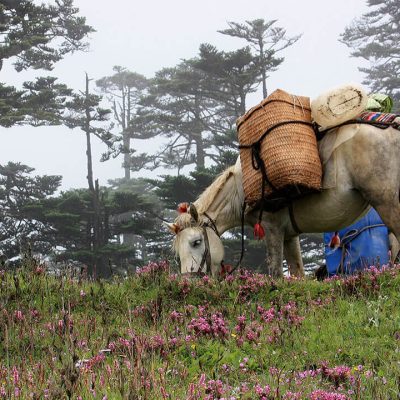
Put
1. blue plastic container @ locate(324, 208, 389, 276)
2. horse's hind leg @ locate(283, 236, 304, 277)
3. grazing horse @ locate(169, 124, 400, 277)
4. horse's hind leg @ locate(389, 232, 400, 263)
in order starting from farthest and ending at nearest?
1. blue plastic container @ locate(324, 208, 389, 276)
2. horse's hind leg @ locate(389, 232, 400, 263)
3. horse's hind leg @ locate(283, 236, 304, 277)
4. grazing horse @ locate(169, 124, 400, 277)

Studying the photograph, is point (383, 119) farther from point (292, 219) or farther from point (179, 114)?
point (179, 114)

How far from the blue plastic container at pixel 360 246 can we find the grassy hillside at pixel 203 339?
2.51 metres

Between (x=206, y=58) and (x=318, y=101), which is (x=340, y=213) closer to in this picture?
(x=318, y=101)

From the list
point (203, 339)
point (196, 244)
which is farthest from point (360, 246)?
point (203, 339)

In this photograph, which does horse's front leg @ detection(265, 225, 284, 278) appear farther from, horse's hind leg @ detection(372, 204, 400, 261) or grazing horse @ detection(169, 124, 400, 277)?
horse's hind leg @ detection(372, 204, 400, 261)

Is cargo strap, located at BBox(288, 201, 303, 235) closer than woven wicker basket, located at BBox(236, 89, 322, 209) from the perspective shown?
No

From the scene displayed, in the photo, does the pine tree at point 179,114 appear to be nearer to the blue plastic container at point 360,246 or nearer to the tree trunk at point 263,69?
A: the tree trunk at point 263,69

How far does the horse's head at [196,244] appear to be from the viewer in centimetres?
809

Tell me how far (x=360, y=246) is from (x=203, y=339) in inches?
202

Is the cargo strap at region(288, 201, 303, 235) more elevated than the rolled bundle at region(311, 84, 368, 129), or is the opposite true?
the rolled bundle at region(311, 84, 368, 129)

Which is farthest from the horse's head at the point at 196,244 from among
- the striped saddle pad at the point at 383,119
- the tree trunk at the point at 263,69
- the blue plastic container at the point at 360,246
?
the tree trunk at the point at 263,69

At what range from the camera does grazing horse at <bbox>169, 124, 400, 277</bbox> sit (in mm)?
6973

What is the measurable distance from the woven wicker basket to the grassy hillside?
111 cm

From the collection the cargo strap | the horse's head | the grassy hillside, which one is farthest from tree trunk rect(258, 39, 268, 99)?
the grassy hillside
